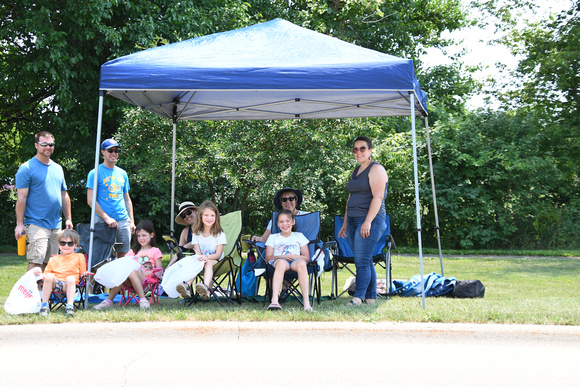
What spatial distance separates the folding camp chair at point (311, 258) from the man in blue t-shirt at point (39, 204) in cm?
206

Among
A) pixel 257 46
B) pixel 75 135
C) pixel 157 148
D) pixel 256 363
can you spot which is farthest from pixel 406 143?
pixel 256 363

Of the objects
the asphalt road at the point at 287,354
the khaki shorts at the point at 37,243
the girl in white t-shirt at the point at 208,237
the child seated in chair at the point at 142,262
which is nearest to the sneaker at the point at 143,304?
the child seated in chair at the point at 142,262

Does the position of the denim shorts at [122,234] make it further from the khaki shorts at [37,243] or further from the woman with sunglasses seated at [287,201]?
the woman with sunglasses seated at [287,201]

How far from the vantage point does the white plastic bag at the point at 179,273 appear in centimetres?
544

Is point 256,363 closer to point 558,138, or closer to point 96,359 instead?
point 96,359

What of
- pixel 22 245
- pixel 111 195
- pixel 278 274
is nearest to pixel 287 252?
pixel 278 274

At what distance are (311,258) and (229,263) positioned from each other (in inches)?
33.6

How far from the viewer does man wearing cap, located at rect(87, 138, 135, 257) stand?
612cm

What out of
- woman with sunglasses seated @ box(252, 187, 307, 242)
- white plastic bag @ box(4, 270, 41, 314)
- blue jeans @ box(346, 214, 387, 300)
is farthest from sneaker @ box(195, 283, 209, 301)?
blue jeans @ box(346, 214, 387, 300)

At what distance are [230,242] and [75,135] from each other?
9.90 meters

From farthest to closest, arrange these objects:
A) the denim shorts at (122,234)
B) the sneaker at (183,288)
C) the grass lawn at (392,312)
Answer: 1. the denim shorts at (122,234)
2. the sneaker at (183,288)
3. the grass lawn at (392,312)

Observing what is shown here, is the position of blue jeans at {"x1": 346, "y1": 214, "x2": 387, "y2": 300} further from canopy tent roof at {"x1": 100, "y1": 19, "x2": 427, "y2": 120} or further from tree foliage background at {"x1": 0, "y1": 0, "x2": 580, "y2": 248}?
tree foliage background at {"x1": 0, "y1": 0, "x2": 580, "y2": 248}

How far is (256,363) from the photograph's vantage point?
150 inches

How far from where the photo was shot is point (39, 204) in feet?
18.4
